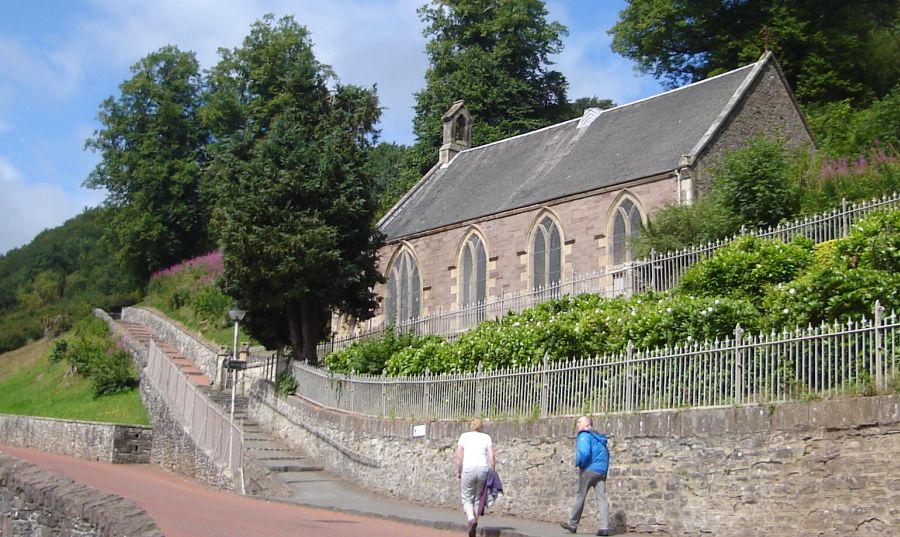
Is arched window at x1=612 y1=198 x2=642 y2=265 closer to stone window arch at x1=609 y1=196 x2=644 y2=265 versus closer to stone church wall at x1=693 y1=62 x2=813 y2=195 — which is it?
stone window arch at x1=609 y1=196 x2=644 y2=265

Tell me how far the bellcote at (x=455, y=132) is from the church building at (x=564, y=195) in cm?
254

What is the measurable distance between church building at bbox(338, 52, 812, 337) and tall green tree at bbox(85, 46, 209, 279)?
20603mm

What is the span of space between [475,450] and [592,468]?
1477 mm

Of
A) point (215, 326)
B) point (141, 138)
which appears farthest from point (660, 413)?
point (141, 138)

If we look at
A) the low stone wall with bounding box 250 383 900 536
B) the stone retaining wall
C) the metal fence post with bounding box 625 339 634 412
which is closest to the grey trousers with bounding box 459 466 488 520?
the low stone wall with bounding box 250 383 900 536

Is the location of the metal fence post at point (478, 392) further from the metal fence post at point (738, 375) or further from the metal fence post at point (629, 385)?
the metal fence post at point (738, 375)

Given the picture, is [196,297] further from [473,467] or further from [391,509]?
[473,467]

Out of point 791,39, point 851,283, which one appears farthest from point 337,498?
point 791,39

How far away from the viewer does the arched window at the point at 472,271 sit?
33.6m

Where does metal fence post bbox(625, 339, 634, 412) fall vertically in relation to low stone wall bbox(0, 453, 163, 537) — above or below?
above

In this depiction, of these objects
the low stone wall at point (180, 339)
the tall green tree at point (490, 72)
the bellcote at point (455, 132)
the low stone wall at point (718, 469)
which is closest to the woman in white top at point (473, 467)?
the low stone wall at point (718, 469)

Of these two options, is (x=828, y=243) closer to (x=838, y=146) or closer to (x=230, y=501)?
(x=230, y=501)

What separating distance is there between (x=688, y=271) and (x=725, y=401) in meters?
6.66

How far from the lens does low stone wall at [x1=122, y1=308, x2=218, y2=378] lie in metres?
35.3
